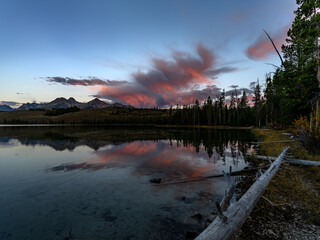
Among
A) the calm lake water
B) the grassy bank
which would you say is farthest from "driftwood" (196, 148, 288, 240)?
the calm lake water

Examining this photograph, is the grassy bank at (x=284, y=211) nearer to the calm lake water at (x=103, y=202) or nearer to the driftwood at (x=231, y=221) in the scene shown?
the driftwood at (x=231, y=221)

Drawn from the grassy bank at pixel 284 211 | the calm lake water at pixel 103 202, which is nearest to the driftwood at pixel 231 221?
the grassy bank at pixel 284 211

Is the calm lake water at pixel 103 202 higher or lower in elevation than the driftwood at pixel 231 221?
lower

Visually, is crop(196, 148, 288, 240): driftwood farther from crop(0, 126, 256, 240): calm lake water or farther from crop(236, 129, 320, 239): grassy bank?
crop(0, 126, 256, 240): calm lake water

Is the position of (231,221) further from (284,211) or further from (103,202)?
(103,202)

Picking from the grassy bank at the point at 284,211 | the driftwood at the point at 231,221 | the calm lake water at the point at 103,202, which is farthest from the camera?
the calm lake water at the point at 103,202

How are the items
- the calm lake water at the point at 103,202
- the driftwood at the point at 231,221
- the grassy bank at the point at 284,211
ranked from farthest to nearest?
the calm lake water at the point at 103,202
the grassy bank at the point at 284,211
the driftwood at the point at 231,221

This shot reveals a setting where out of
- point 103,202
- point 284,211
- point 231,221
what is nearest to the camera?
point 231,221

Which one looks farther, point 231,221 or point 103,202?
point 103,202

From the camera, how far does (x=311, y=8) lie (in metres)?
18.5

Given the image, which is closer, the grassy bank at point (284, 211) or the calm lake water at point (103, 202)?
the grassy bank at point (284, 211)

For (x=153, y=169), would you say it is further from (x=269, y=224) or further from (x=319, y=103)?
(x=319, y=103)

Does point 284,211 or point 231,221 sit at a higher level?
point 231,221

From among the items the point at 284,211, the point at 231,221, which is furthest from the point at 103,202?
the point at 284,211
